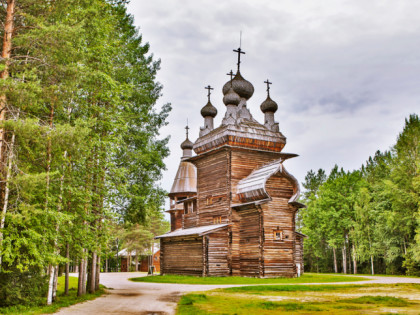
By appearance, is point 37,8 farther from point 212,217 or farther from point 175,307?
point 212,217

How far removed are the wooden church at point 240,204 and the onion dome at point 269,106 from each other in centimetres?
9

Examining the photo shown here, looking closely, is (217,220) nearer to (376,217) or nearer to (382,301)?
(382,301)

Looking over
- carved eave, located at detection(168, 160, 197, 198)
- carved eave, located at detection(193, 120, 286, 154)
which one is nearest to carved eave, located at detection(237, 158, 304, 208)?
carved eave, located at detection(193, 120, 286, 154)

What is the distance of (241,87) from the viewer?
3794cm

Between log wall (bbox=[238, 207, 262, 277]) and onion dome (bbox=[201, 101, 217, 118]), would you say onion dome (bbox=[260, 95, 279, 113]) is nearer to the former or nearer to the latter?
onion dome (bbox=[201, 101, 217, 118])

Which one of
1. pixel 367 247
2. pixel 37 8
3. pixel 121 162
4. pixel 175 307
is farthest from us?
pixel 367 247

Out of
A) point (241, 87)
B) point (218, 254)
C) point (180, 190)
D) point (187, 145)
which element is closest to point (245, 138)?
point (241, 87)

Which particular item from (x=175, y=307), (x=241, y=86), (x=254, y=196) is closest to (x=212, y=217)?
(x=254, y=196)

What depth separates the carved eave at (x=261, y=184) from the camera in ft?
101

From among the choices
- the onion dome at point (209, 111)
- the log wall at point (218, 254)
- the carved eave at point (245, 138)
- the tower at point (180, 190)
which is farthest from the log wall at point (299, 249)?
the tower at point (180, 190)

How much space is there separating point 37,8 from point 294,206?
Result: 2281 cm

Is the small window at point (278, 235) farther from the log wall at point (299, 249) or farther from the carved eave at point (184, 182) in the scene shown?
the carved eave at point (184, 182)

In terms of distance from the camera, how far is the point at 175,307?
13953 mm

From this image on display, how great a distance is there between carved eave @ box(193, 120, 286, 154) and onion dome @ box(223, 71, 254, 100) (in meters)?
3.29
